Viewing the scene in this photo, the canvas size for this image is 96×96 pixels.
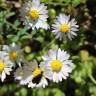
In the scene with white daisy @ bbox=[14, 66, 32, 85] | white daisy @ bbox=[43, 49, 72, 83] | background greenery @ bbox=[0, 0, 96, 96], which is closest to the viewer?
white daisy @ bbox=[43, 49, 72, 83]

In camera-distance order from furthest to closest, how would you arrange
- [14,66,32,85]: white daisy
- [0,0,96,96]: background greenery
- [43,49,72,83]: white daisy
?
1. [0,0,96,96]: background greenery
2. [14,66,32,85]: white daisy
3. [43,49,72,83]: white daisy

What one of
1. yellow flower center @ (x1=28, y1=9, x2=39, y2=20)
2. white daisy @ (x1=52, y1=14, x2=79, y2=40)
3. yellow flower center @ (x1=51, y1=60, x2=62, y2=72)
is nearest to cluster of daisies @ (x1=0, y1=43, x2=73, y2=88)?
yellow flower center @ (x1=51, y1=60, x2=62, y2=72)

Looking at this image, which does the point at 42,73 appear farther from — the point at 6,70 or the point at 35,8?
the point at 35,8

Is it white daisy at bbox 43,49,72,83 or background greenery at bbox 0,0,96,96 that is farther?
background greenery at bbox 0,0,96,96

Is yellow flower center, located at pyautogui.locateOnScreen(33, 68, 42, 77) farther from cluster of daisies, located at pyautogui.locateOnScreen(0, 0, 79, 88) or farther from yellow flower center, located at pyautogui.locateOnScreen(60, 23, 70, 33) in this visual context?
yellow flower center, located at pyautogui.locateOnScreen(60, 23, 70, 33)

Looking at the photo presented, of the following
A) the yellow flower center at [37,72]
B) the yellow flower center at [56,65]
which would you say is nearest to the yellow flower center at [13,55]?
the yellow flower center at [37,72]

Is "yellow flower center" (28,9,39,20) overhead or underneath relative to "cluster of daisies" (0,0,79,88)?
overhead

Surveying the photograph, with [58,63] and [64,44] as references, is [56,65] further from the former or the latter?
[64,44]
